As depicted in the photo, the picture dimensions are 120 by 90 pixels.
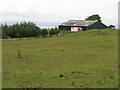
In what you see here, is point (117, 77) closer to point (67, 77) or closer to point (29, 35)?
point (67, 77)

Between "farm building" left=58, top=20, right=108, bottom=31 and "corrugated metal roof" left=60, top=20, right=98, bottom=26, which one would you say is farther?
"corrugated metal roof" left=60, top=20, right=98, bottom=26

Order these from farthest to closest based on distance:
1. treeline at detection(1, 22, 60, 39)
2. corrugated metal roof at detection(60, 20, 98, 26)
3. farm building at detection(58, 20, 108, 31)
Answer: corrugated metal roof at detection(60, 20, 98, 26) < farm building at detection(58, 20, 108, 31) < treeline at detection(1, 22, 60, 39)

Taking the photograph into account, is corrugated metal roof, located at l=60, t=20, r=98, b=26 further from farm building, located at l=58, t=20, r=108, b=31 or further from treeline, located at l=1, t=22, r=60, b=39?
treeline, located at l=1, t=22, r=60, b=39

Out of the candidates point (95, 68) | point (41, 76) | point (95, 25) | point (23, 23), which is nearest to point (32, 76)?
point (41, 76)

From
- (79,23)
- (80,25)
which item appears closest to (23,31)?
(80,25)

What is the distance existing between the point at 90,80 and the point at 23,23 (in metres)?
59.6

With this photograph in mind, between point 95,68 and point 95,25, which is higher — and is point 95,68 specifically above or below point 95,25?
below

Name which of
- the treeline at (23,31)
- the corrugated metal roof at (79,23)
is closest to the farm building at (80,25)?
the corrugated metal roof at (79,23)

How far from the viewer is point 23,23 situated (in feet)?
223

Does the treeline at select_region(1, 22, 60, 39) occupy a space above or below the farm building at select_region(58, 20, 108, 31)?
below

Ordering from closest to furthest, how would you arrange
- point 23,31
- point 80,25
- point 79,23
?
point 23,31 → point 80,25 → point 79,23

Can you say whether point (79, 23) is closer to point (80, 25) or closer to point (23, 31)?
point (80, 25)

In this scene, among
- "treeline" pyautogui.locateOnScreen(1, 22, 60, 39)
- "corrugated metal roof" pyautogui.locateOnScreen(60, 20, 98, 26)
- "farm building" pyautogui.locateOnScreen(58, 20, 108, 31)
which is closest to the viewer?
"treeline" pyautogui.locateOnScreen(1, 22, 60, 39)

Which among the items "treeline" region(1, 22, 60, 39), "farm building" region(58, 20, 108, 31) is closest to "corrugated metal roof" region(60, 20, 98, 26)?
"farm building" region(58, 20, 108, 31)
